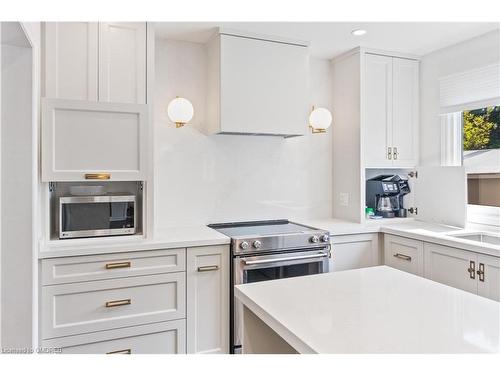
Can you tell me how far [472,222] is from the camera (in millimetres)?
2977

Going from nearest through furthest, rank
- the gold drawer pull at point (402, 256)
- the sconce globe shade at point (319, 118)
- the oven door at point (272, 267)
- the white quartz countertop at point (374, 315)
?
the white quartz countertop at point (374, 315)
the oven door at point (272, 267)
the gold drawer pull at point (402, 256)
the sconce globe shade at point (319, 118)

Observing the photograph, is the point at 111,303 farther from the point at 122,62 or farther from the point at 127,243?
the point at 122,62

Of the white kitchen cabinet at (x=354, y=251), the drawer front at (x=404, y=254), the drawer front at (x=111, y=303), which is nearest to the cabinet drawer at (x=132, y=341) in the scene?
the drawer front at (x=111, y=303)

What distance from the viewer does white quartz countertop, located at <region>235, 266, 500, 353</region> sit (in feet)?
3.06

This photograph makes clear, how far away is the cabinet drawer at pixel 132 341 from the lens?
209 cm

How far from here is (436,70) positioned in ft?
10.4

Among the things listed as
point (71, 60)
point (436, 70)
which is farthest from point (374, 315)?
point (436, 70)

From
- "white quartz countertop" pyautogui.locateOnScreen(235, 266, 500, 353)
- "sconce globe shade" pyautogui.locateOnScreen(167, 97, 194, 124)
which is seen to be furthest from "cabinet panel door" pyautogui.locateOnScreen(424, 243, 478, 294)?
"sconce globe shade" pyautogui.locateOnScreen(167, 97, 194, 124)

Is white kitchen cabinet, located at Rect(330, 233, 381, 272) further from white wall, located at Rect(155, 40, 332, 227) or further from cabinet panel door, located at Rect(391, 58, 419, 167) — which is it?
cabinet panel door, located at Rect(391, 58, 419, 167)

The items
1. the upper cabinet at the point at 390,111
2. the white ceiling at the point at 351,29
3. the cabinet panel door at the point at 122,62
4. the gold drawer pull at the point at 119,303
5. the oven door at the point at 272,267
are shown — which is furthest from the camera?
the upper cabinet at the point at 390,111

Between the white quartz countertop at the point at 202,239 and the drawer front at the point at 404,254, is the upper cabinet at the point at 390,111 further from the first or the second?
the drawer front at the point at 404,254

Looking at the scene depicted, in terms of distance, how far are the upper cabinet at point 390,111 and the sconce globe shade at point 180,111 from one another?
1492 mm

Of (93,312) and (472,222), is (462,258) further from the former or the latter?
(93,312)

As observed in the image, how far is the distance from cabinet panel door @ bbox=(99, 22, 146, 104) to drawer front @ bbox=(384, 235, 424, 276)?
2.16 metres
